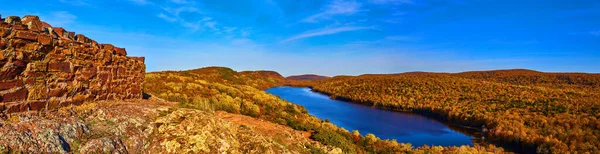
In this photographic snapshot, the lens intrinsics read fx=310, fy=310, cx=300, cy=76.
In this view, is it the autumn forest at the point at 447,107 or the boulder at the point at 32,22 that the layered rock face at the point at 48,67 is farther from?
the autumn forest at the point at 447,107

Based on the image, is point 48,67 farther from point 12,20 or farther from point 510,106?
point 510,106

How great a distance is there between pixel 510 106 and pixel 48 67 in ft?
159

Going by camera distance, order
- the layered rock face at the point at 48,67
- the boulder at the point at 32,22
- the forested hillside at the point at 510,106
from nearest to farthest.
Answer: the layered rock face at the point at 48,67 → the boulder at the point at 32,22 → the forested hillside at the point at 510,106

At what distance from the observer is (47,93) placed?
5.60 metres

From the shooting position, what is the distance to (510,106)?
135 feet

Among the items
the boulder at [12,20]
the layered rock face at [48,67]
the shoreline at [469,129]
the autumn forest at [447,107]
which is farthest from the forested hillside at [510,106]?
the boulder at [12,20]

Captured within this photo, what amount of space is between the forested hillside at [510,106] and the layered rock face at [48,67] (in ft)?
91.9

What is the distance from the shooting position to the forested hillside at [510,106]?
25.4 metres

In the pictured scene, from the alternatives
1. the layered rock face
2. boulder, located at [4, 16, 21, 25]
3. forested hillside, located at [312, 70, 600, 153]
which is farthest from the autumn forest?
boulder, located at [4, 16, 21, 25]

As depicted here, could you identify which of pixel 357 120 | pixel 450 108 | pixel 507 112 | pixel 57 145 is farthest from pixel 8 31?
pixel 450 108

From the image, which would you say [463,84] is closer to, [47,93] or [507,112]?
[507,112]

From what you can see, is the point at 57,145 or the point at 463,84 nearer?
the point at 57,145

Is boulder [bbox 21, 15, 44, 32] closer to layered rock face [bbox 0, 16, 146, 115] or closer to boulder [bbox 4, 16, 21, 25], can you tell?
layered rock face [bbox 0, 16, 146, 115]

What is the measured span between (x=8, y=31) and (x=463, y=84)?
6931cm
